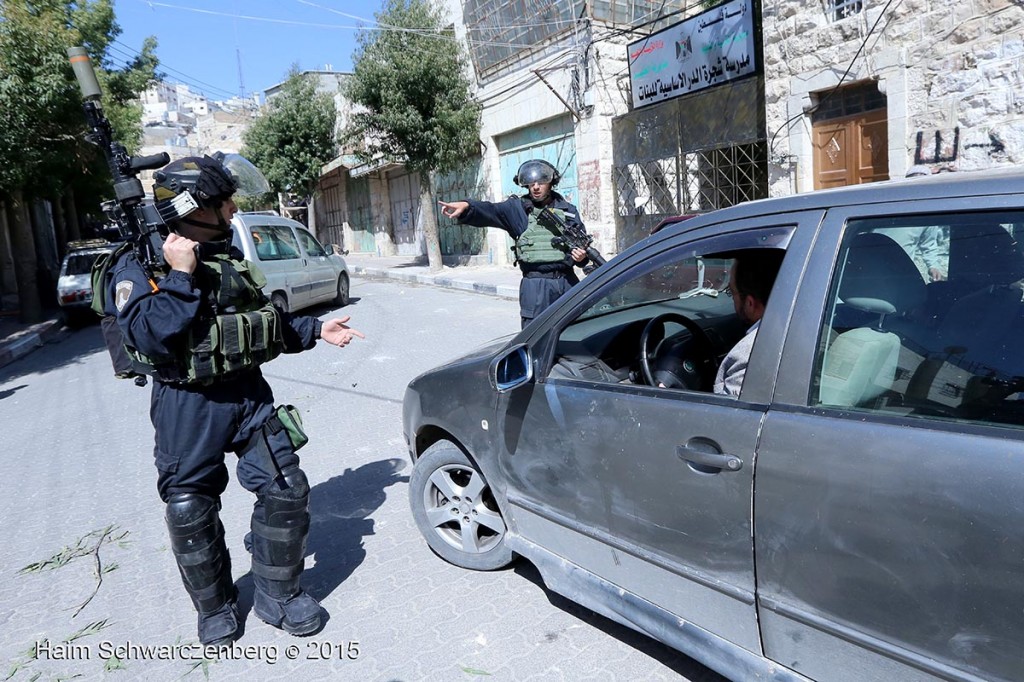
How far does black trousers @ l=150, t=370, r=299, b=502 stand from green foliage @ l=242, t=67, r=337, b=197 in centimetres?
2359

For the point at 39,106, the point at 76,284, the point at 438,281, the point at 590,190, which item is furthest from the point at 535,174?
the point at 76,284

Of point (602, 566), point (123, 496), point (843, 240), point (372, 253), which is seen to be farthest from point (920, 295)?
point (372, 253)

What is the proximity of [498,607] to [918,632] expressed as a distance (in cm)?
172

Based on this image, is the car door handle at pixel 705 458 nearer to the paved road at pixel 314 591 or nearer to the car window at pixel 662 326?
the car window at pixel 662 326

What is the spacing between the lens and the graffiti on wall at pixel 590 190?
1402 centimetres

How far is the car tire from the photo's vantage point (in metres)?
3.04

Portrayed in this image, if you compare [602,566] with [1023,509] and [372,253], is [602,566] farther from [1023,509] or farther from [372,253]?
[372,253]

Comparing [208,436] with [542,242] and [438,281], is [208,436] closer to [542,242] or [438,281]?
[542,242]

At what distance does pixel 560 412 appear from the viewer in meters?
2.43

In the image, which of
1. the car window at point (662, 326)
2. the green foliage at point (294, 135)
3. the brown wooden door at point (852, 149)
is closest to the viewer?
the car window at point (662, 326)

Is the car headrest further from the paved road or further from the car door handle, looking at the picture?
the paved road

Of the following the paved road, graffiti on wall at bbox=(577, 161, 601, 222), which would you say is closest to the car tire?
the paved road

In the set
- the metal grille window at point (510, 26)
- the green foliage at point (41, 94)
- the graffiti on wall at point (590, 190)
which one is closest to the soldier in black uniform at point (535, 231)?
the green foliage at point (41, 94)

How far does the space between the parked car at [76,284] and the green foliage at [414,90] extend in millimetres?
6423
